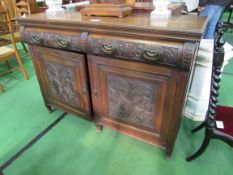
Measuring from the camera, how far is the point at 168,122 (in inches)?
45.1

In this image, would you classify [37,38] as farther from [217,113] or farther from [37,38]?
[217,113]

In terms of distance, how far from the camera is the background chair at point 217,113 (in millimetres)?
923

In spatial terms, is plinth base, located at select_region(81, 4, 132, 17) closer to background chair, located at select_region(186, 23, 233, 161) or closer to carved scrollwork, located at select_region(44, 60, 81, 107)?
carved scrollwork, located at select_region(44, 60, 81, 107)

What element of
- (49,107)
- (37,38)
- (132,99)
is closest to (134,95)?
(132,99)

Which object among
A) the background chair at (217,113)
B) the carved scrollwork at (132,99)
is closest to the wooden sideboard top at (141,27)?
the background chair at (217,113)

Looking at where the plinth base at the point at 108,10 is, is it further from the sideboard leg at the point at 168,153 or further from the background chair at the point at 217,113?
the sideboard leg at the point at 168,153

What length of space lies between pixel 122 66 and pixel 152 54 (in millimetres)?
217

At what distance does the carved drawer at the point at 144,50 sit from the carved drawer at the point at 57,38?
71mm

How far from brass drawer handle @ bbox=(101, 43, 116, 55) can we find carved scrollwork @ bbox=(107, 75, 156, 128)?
0.58ft

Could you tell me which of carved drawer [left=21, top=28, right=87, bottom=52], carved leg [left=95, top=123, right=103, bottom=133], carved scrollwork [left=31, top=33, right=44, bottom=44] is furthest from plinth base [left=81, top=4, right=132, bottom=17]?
carved leg [left=95, top=123, right=103, bottom=133]

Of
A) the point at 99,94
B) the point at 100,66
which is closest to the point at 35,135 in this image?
the point at 99,94

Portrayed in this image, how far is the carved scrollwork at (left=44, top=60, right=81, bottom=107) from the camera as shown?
1367 mm

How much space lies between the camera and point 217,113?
121 centimetres

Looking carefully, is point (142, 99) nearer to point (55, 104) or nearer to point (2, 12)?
point (55, 104)
